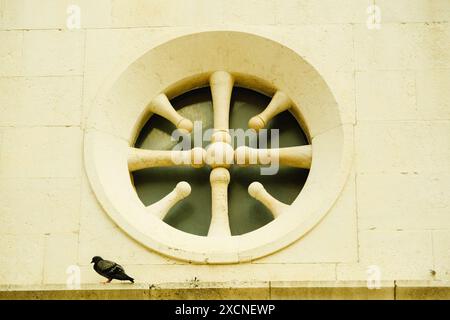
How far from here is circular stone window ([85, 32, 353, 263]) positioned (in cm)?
966

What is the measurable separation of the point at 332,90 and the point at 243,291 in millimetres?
2327

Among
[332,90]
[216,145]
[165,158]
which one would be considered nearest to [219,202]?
[216,145]

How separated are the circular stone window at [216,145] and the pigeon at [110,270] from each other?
24.0 inches

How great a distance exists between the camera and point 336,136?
985 cm

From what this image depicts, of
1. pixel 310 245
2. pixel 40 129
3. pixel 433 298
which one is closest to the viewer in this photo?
pixel 433 298

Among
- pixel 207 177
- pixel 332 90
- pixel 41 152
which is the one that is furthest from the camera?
pixel 207 177

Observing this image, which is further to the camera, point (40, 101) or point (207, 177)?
point (207, 177)

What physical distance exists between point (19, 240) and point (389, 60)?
3.60 m

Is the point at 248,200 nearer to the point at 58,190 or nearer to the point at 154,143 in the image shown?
the point at 154,143

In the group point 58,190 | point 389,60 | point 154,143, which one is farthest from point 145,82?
point 389,60

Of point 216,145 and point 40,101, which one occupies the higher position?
point 40,101

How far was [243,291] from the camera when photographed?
27.9ft

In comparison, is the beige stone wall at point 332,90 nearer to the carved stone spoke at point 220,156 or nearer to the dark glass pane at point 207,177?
the carved stone spoke at point 220,156

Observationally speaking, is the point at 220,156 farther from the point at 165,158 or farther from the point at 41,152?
the point at 41,152
